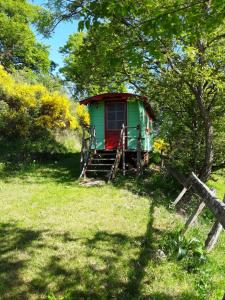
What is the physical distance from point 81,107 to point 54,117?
6525 millimetres

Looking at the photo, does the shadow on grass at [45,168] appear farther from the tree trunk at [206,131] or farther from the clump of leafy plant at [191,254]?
the clump of leafy plant at [191,254]

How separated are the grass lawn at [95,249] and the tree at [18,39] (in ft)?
89.4

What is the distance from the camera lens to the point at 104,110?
1688 centimetres

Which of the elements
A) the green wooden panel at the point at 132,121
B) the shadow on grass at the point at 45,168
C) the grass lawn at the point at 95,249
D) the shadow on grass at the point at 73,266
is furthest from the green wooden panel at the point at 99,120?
the shadow on grass at the point at 73,266

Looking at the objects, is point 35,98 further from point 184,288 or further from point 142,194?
point 184,288

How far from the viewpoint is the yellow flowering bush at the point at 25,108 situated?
56.0ft

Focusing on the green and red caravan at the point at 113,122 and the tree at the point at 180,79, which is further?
the green and red caravan at the point at 113,122

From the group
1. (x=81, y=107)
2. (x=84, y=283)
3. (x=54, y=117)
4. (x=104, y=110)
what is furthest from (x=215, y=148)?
(x=81, y=107)

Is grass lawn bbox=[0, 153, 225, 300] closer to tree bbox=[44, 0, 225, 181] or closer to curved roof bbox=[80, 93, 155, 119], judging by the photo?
tree bbox=[44, 0, 225, 181]

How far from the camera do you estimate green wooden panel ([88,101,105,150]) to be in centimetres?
1692

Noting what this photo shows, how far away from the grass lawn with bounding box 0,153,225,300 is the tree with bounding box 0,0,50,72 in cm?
2726

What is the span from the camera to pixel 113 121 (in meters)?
16.9

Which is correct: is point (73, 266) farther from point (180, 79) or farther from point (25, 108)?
point (25, 108)

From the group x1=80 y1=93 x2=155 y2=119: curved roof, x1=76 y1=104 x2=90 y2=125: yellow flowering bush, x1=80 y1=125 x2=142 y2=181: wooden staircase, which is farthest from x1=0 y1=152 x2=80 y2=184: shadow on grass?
x1=76 y1=104 x2=90 y2=125: yellow flowering bush
